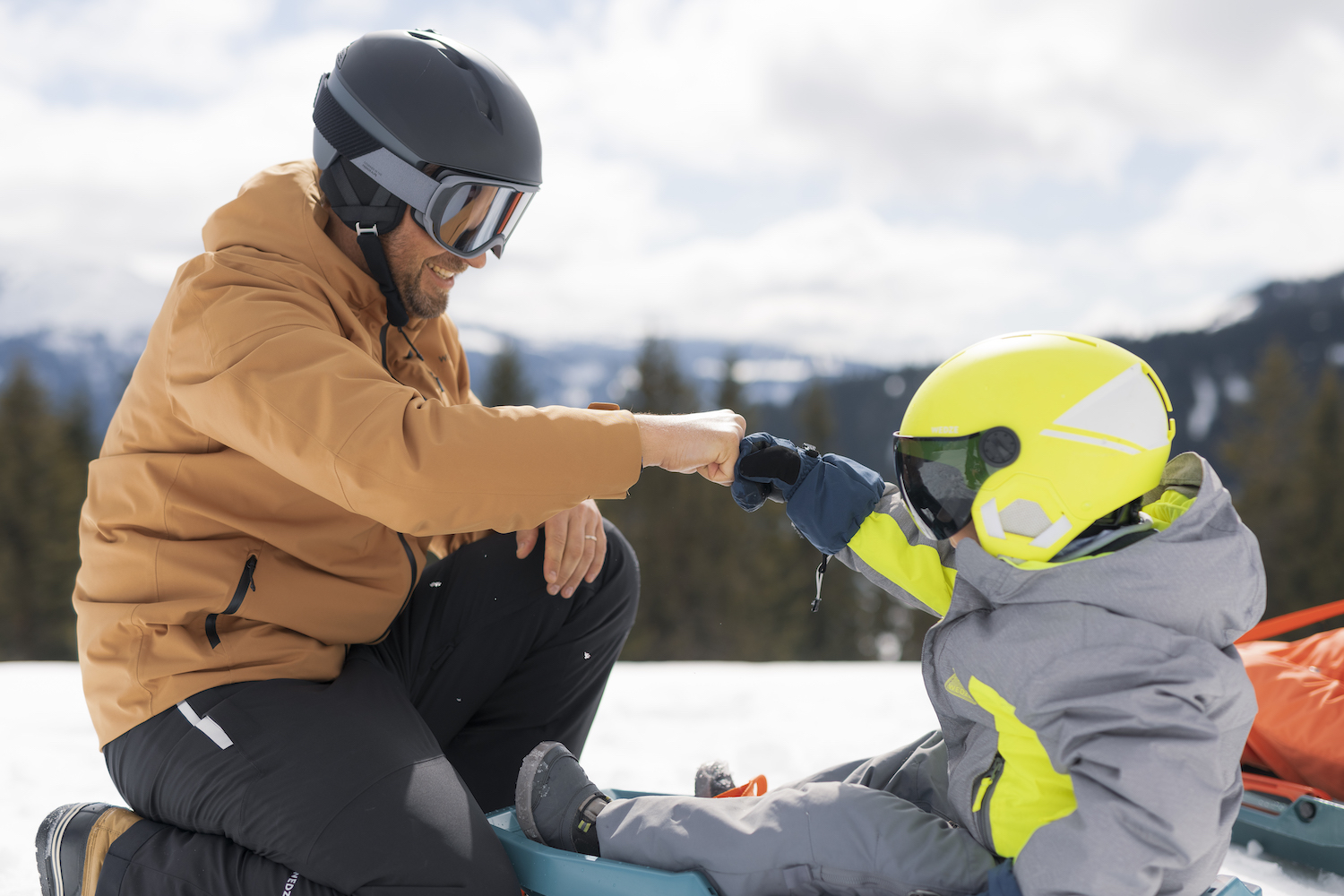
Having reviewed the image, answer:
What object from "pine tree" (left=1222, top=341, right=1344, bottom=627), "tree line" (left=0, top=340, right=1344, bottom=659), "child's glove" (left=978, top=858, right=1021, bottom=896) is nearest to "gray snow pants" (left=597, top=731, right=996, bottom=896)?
"child's glove" (left=978, top=858, right=1021, bottom=896)

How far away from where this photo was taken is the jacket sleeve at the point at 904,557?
1.88 metres

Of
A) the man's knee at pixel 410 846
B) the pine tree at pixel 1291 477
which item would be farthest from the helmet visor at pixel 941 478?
the pine tree at pixel 1291 477

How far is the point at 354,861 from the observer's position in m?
1.58

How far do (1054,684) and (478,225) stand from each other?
5.13 ft

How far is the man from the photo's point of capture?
5.29 ft

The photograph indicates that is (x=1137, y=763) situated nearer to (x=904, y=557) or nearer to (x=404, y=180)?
(x=904, y=557)

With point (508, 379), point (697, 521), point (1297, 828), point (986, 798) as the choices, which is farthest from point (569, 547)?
point (508, 379)

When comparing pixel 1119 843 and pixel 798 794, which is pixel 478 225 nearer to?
pixel 798 794

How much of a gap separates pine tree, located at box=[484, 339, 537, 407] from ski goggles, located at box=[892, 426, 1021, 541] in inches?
857

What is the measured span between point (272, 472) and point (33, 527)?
25.4 metres

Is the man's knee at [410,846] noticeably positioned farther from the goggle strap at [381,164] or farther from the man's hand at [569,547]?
the goggle strap at [381,164]

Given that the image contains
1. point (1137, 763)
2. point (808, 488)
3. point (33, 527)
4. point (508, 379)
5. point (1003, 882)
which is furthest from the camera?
point (508, 379)

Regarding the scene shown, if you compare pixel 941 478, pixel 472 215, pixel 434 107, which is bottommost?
pixel 941 478

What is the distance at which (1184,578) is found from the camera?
4.78 ft
